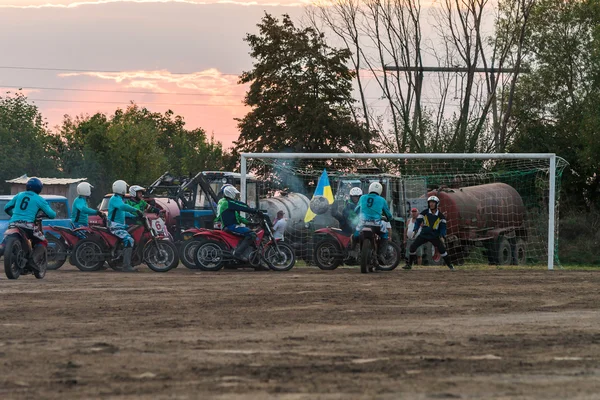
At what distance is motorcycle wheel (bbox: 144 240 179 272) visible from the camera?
70.9 ft

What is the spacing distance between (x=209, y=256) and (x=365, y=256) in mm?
Answer: 3060

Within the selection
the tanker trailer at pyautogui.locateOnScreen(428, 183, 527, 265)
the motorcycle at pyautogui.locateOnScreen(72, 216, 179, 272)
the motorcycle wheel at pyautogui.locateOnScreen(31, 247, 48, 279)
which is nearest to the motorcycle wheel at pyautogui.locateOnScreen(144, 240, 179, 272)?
the motorcycle at pyautogui.locateOnScreen(72, 216, 179, 272)

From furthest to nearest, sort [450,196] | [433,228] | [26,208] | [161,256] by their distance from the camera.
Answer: [450,196] < [433,228] < [161,256] < [26,208]

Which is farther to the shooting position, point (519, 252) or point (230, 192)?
point (519, 252)

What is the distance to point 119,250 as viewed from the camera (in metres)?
21.9

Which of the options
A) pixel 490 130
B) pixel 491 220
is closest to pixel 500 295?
pixel 491 220

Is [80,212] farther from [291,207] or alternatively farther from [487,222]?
[487,222]

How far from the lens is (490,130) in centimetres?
A: 4588

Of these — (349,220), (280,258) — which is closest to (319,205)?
(349,220)

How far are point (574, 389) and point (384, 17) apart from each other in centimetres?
4051

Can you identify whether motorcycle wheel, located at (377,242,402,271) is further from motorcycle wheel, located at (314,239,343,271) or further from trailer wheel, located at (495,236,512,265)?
trailer wheel, located at (495,236,512,265)

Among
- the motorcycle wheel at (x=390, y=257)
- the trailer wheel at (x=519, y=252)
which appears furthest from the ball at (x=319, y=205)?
the motorcycle wheel at (x=390, y=257)

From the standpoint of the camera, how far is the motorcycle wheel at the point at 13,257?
17984 millimetres

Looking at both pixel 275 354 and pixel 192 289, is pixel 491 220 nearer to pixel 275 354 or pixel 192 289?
pixel 192 289
